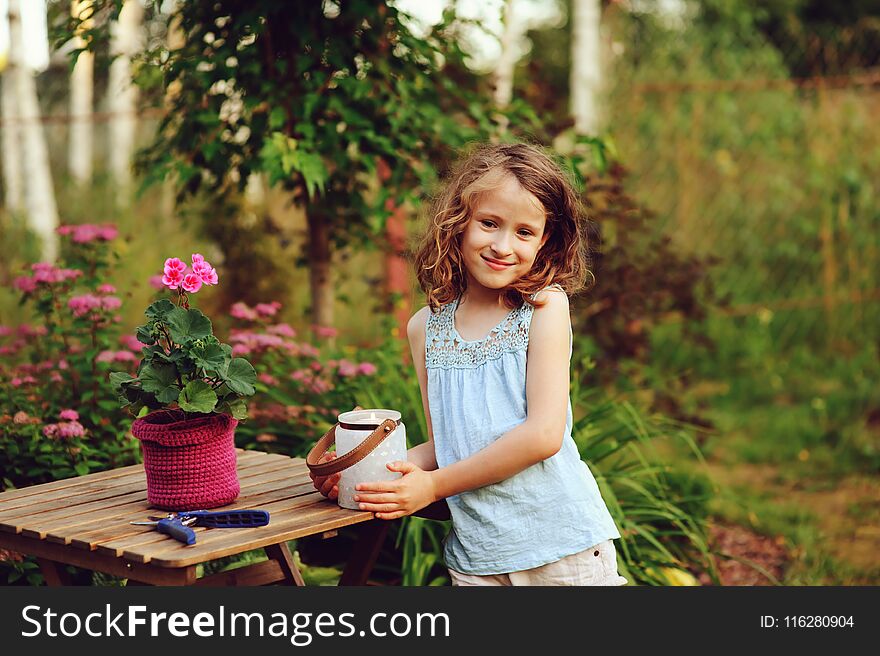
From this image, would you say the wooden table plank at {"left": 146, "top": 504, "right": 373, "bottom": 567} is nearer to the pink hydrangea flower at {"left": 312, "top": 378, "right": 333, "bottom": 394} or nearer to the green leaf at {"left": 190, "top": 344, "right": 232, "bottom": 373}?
the green leaf at {"left": 190, "top": 344, "right": 232, "bottom": 373}

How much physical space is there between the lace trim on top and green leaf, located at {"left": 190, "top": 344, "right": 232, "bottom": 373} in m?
0.46

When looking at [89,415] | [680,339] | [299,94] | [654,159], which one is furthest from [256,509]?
[654,159]

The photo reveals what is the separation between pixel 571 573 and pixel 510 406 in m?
0.38

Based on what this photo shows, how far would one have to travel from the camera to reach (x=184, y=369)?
2.11 metres

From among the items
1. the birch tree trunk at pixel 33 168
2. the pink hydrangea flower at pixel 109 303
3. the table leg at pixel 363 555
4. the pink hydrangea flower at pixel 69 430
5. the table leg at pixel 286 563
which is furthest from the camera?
the birch tree trunk at pixel 33 168

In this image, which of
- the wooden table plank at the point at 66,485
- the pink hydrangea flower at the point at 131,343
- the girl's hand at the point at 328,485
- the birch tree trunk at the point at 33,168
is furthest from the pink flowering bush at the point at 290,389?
the birch tree trunk at the point at 33,168

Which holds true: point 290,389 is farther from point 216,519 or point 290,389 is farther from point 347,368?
point 216,519

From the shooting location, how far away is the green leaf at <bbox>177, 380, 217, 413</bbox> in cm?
209

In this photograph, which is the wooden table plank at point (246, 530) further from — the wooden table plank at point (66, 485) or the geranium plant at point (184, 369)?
the wooden table plank at point (66, 485)

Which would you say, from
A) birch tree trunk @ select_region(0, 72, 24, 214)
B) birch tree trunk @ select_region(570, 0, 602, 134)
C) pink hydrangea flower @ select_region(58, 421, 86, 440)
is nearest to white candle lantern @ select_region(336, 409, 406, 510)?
pink hydrangea flower @ select_region(58, 421, 86, 440)

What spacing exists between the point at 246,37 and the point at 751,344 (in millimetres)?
4580

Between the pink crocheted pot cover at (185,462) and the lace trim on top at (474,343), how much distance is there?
492 mm

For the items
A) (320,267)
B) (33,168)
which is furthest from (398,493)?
(33,168)

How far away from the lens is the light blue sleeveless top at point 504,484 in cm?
221
